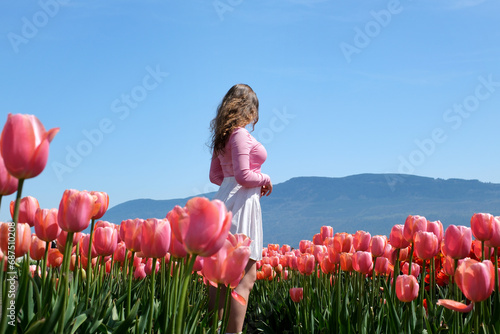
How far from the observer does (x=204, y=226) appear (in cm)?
131

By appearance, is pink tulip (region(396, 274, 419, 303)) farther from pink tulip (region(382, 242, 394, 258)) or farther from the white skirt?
the white skirt

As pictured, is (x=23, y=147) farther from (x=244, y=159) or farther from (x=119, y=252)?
(x=244, y=159)

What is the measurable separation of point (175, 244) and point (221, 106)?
305 cm

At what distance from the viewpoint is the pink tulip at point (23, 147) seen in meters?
1.24

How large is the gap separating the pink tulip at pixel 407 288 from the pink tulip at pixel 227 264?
1402 mm

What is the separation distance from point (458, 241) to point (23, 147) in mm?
2086

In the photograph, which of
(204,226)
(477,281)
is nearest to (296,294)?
(477,281)

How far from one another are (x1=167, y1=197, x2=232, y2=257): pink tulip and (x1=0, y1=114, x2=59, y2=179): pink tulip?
39cm

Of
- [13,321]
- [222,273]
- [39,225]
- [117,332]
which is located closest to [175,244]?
[222,273]

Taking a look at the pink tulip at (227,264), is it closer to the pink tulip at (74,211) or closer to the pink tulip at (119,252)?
the pink tulip at (74,211)

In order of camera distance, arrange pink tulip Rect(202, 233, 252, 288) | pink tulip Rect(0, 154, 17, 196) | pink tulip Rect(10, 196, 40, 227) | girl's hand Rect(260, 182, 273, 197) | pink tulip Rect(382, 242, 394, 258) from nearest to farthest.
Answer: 1. pink tulip Rect(0, 154, 17, 196)
2. pink tulip Rect(202, 233, 252, 288)
3. pink tulip Rect(10, 196, 40, 227)
4. pink tulip Rect(382, 242, 394, 258)
5. girl's hand Rect(260, 182, 273, 197)

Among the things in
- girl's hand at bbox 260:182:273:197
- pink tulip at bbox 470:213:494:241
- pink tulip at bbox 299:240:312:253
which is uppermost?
girl's hand at bbox 260:182:273:197

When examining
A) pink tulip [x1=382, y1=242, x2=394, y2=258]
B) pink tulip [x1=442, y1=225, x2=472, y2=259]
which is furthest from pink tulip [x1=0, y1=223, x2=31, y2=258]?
pink tulip [x1=382, y1=242, x2=394, y2=258]

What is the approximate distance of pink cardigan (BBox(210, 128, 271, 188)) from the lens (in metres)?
4.18
